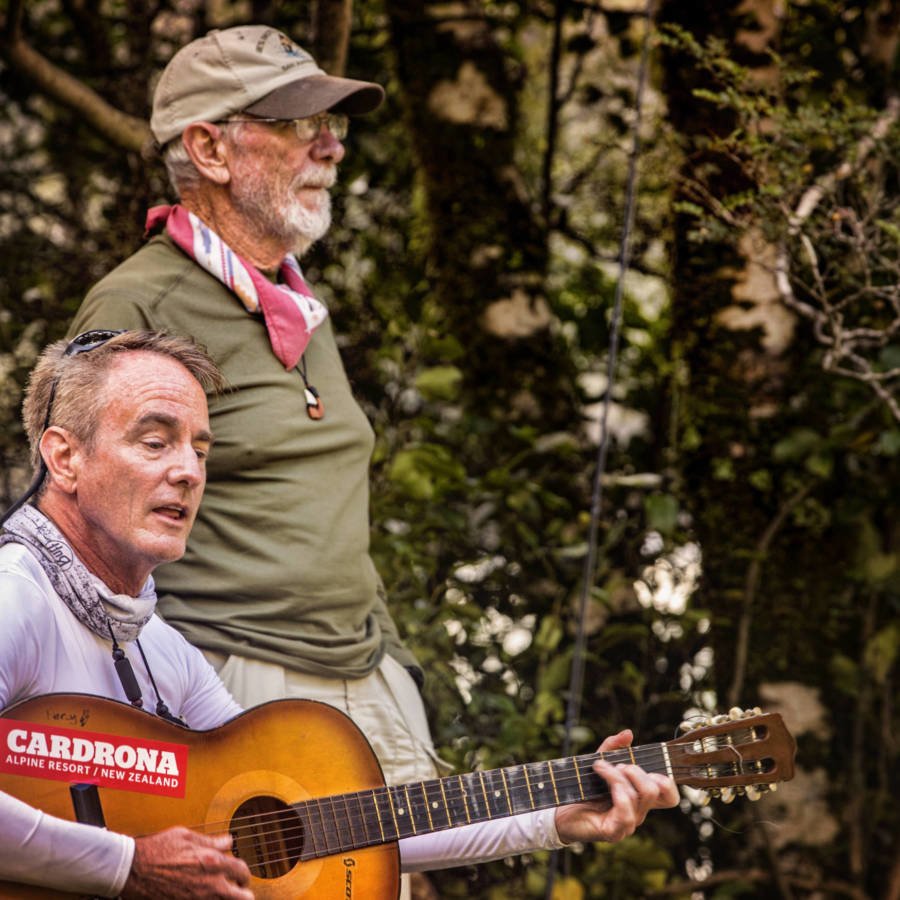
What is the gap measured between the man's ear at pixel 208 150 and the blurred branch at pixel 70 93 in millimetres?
1243

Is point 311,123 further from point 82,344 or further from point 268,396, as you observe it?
point 82,344

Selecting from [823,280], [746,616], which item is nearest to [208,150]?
[823,280]

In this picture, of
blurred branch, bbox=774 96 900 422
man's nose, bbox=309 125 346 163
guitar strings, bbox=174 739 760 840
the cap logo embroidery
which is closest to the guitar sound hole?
guitar strings, bbox=174 739 760 840

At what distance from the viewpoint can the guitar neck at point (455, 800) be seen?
2.13 meters

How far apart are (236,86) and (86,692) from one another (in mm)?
→ 1188

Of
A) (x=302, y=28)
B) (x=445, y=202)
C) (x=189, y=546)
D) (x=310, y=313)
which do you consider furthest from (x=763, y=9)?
(x=189, y=546)

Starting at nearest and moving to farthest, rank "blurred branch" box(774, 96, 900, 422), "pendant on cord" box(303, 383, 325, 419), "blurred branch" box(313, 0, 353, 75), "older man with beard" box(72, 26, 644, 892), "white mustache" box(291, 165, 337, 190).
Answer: "older man with beard" box(72, 26, 644, 892), "pendant on cord" box(303, 383, 325, 419), "white mustache" box(291, 165, 337, 190), "blurred branch" box(774, 96, 900, 422), "blurred branch" box(313, 0, 353, 75)

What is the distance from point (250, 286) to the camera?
8.15ft

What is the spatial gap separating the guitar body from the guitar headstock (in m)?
0.52

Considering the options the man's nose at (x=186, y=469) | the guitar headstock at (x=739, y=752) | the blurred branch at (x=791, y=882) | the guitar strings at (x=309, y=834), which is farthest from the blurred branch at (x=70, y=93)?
the blurred branch at (x=791, y=882)

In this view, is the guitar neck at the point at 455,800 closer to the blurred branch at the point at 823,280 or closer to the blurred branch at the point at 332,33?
the blurred branch at the point at 823,280

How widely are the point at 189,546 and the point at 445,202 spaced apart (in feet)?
7.12

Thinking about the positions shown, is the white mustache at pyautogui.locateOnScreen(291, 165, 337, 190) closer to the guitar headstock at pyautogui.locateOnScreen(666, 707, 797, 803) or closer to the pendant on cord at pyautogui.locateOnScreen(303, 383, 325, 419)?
the pendant on cord at pyautogui.locateOnScreen(303, 383, 325, 419)

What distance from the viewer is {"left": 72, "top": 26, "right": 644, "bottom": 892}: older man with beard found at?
93.9 inches
